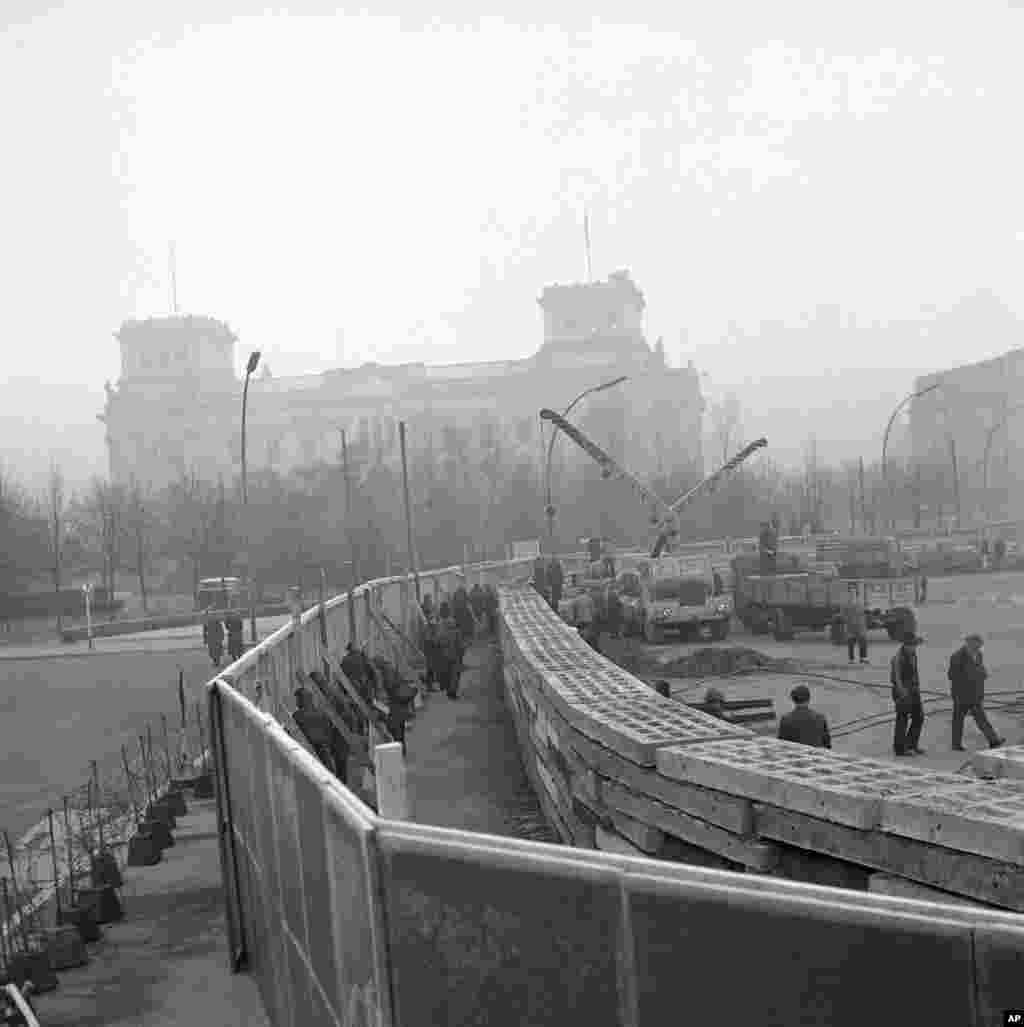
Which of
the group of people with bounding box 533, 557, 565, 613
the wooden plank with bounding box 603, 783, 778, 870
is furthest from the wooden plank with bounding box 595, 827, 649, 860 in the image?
the group of people with bounding box 533, 557, 565, 613

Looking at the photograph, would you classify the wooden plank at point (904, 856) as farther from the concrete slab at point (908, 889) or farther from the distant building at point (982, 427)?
the distant building at point (982, 427)

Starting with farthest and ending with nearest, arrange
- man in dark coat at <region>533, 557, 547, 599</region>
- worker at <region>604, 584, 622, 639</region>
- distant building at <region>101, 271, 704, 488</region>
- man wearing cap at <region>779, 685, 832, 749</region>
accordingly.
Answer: distant building at <region>101, 271, 704, 488</region>
man in dark coat at <region>533, 557, 547, 599</region>
worker at <region>604, 584, 622, 639</region>
man wearing cap at <region>779, 685, 832, 749</region>

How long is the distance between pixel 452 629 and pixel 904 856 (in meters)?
20.7

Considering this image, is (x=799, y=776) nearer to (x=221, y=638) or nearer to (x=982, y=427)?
(x=221, y=638)

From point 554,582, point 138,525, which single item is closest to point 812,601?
point 554,582

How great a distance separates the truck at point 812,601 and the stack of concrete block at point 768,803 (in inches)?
813

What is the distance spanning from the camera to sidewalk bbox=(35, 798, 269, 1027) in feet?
29.5

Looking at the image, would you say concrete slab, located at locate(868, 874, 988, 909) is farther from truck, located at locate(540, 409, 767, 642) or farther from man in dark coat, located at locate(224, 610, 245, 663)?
truck, located at locate(540, 409, 767, 642)

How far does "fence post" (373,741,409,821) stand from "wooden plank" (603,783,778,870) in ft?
8.79

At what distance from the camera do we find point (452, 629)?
89.5 feet

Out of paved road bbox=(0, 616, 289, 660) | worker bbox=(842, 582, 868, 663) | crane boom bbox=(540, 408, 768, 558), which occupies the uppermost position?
crane boom bbox=(540, 408, 768, 558)

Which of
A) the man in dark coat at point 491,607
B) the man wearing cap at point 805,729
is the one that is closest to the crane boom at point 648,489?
the man in dark coat at point 491,607

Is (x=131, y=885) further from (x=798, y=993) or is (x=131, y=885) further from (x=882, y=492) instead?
(x=882, y=492)

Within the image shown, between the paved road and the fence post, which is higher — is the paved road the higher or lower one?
the lower one
